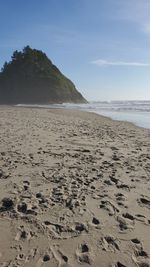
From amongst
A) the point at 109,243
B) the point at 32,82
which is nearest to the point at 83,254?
the point at 109,243

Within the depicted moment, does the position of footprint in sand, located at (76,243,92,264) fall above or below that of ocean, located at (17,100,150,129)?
above

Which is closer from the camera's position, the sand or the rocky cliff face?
the sand

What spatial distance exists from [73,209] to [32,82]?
95243 millimetres

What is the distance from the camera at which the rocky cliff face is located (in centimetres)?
9581

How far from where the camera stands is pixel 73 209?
16.8 ft

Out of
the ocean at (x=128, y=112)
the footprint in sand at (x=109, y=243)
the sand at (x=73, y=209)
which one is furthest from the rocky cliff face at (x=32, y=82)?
the footprint in sand at (x=109, y=243)

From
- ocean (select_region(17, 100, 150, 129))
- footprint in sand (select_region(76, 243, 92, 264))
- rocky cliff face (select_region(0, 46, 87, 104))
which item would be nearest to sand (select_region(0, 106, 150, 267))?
footprint in sand (select_region(76, 243, 92, 264))

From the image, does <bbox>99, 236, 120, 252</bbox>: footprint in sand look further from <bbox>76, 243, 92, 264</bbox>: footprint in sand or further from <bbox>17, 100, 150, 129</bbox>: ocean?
<bbox>17, 100, 150, 129</bbox>: ocean

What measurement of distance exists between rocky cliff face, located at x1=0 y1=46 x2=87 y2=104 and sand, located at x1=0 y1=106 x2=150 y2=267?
86.6 metres

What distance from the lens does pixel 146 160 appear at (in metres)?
8.84

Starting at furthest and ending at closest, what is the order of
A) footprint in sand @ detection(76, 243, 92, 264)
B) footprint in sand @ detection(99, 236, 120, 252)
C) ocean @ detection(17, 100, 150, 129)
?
1. ocean @ detection(17, 100, 150, 129)
2. footprint in sand @ detection(99, 236, 120, 252)
3. footprint in sand @ detection(76, 243, 92, 264)

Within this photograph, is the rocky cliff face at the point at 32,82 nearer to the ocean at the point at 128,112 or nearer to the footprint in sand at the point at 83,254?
the ocean at the point at 128,112

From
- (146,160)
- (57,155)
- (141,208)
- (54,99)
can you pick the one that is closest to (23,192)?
(141,208)

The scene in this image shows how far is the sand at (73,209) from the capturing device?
151 inches
